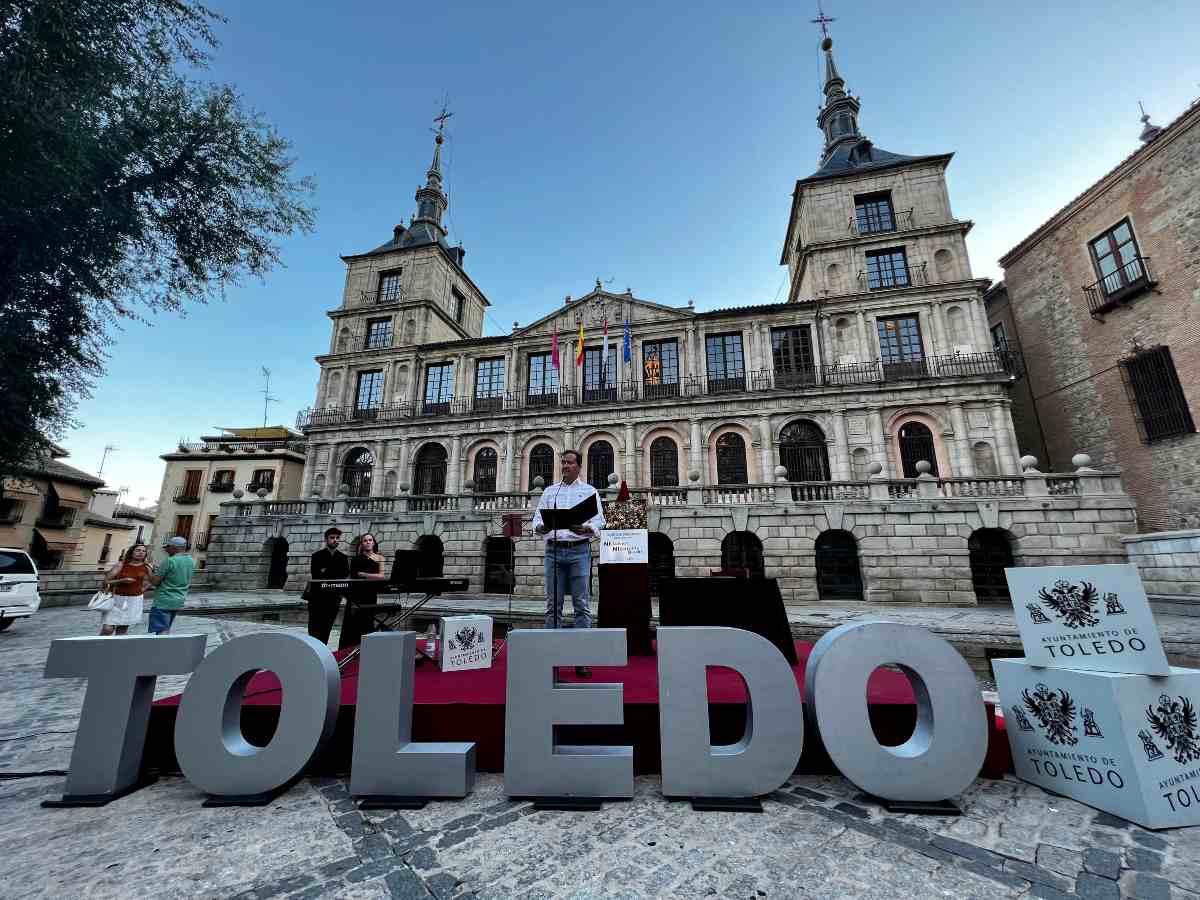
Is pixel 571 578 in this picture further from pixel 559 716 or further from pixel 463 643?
pixel 559 716

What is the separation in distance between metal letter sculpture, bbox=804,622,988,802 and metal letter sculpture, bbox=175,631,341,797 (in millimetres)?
2953

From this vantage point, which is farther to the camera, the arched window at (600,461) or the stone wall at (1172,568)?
the arched window at (600,461)

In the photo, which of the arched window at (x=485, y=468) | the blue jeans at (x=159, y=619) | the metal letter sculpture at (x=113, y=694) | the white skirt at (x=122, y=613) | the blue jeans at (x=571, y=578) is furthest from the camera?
the arched window at (x=485, y=468)

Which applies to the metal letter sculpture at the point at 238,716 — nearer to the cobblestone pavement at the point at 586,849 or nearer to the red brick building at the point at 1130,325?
the cobblestone pavement at the point at 586,849

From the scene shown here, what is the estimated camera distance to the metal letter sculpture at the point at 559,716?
2.64m

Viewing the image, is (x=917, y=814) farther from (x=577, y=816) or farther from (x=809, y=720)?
(x=577, y=816)

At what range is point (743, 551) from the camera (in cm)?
1490

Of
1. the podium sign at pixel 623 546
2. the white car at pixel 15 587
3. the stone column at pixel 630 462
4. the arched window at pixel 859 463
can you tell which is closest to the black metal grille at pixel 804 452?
the arched window at pixel 859 463

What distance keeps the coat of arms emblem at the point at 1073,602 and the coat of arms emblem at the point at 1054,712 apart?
43 cm

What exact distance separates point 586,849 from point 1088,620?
3.16 meters

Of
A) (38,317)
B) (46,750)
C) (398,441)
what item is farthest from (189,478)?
(46,750)

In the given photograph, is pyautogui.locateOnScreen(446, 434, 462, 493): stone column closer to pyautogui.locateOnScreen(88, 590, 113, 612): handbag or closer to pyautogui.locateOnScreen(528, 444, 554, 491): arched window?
pyautogui.locateOnScreen(528, 444, 554, 491): arched window

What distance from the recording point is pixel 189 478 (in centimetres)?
2834

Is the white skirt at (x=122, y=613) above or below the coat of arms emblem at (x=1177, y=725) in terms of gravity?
above
